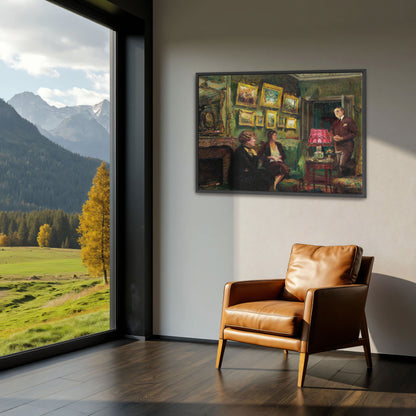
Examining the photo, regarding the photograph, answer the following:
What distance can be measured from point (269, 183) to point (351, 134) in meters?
0.71

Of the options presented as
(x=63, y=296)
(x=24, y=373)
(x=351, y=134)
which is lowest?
(x=24, y=373)

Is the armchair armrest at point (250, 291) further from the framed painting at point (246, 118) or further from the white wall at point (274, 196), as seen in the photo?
the framed painting at point (246, 118)

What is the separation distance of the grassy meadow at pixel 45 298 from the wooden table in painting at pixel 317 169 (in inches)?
71.5

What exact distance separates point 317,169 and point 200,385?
1.87 meters

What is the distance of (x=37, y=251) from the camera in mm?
Result: 3855

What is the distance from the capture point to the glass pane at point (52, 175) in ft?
12.2

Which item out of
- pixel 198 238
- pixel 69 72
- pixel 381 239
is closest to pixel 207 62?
pixel 69 72

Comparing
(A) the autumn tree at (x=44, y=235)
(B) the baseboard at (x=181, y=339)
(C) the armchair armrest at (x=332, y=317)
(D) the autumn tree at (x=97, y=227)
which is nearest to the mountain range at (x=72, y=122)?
(D) the autumn tree at (x=97, y=227)

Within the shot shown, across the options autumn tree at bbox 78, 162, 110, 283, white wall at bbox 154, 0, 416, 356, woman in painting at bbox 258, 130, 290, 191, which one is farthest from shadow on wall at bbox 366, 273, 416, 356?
autumn tree at bbox 78, 162, 110, 283

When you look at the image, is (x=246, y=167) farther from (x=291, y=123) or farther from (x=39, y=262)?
(x=39, y=262)

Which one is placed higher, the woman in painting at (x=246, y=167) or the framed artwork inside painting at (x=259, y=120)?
the framed artwork inside painting at (x=259, y=120)

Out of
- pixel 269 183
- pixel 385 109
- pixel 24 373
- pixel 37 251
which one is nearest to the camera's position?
pixel 24 373

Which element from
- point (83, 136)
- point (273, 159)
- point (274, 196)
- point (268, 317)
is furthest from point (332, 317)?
point (83, 136)

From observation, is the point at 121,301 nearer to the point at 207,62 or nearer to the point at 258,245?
the point at 258,245
